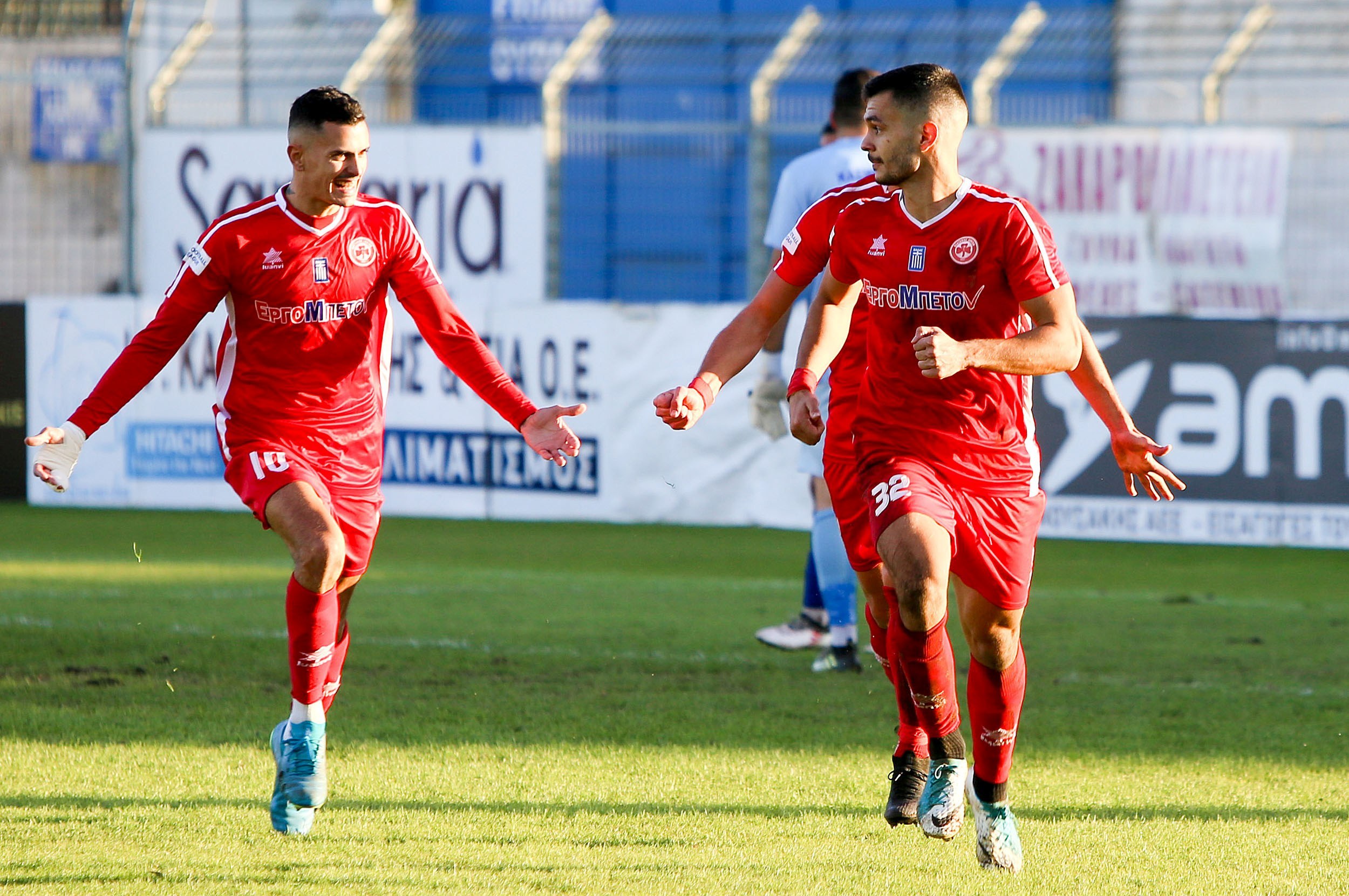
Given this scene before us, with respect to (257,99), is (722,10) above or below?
above

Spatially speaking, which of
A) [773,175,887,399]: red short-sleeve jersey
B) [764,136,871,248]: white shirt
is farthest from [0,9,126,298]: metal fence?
[773,175,887,399]: red short-sleeve jersey

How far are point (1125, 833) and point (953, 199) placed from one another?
1.67 meters

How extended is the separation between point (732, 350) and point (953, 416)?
1.93 feet

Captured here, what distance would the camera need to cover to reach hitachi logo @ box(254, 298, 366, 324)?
4.82 m

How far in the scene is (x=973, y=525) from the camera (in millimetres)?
4277

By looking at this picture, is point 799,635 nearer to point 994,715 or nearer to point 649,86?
point 994,715

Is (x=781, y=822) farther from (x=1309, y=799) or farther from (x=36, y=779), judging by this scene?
(x=36, y=779)

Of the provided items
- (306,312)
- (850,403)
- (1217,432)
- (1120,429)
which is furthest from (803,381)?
(1217,432)

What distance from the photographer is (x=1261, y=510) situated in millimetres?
10703

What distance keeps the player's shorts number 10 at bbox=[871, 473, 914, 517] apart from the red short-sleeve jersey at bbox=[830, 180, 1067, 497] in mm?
120

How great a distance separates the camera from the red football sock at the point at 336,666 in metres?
4.80

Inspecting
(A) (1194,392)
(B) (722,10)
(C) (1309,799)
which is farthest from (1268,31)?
(C) (1309,799)

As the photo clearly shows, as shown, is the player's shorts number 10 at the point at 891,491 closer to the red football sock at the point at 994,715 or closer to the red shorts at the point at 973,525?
the red shorts at the point at 973,525

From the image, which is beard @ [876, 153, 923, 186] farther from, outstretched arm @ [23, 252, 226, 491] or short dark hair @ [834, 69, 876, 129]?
short dark hair @ [834, 69, 876, 129]
